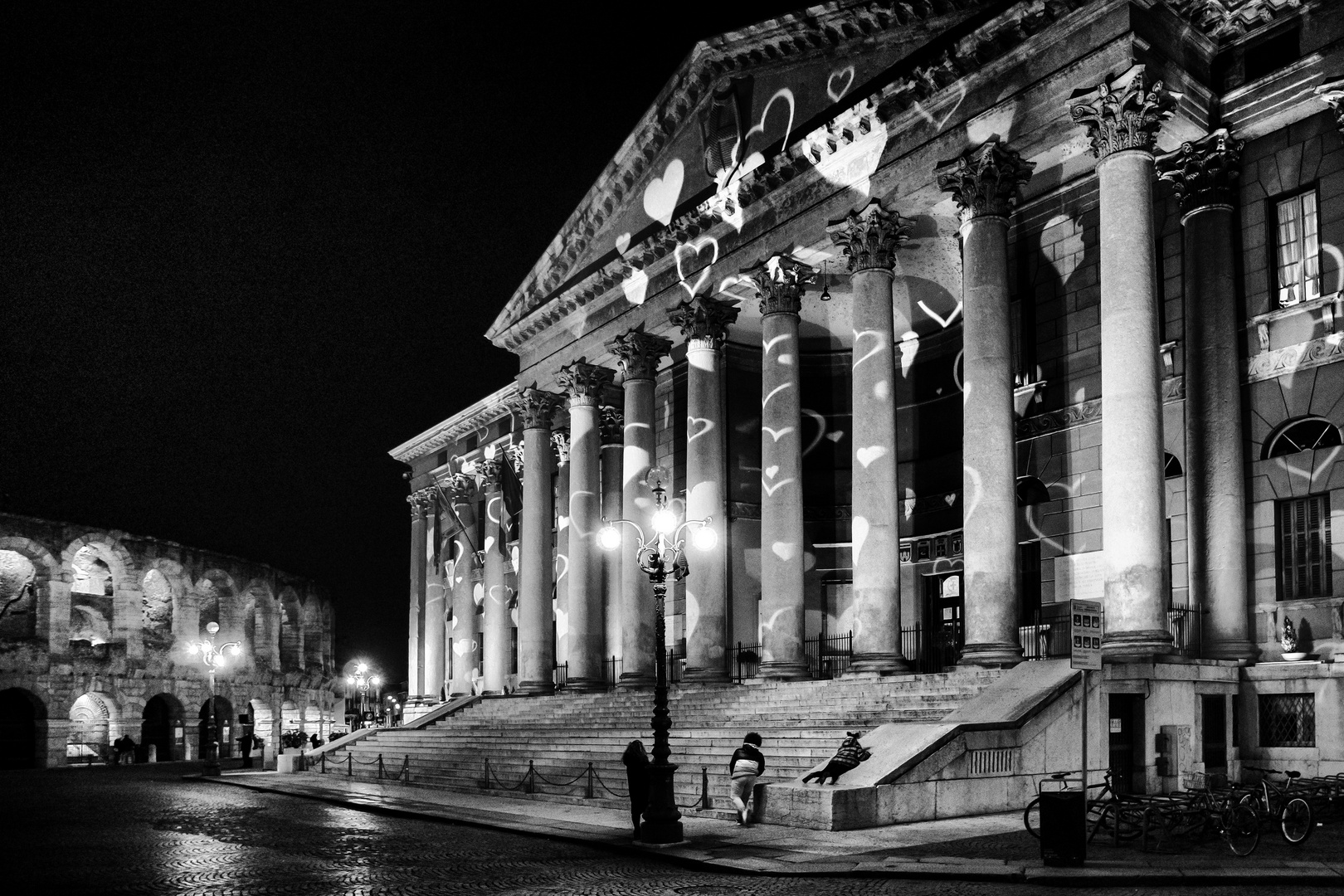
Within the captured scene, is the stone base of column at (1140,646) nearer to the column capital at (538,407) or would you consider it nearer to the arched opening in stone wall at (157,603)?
the column capital at (538,407)

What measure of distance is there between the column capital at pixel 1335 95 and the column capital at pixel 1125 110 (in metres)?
2.42

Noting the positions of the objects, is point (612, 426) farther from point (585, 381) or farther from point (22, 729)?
point (22, 729)

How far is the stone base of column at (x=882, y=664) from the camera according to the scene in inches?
1037

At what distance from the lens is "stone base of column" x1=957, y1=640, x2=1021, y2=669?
23.8 metres

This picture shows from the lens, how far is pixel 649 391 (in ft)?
Result: 121

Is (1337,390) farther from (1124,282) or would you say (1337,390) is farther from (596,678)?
(596,678)

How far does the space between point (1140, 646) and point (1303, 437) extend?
5.40m

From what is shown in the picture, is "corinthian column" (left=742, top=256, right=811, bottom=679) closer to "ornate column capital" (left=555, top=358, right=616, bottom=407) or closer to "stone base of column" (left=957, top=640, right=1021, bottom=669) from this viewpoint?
"stone base of column" (left=957, top=640, right=1021, bottom=669)

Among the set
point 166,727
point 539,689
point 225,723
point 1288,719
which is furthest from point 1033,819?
point 225,723

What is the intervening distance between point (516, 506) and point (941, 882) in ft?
110

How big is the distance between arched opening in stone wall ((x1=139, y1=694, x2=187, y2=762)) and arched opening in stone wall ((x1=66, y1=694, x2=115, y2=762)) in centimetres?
196

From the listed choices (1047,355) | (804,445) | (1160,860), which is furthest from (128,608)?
(1160,860)

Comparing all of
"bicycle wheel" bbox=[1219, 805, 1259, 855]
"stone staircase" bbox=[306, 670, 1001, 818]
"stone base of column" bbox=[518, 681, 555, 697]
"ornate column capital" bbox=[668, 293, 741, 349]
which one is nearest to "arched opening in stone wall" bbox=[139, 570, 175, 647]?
"stone staircase" bbox=[306, 670, 1001, 818]

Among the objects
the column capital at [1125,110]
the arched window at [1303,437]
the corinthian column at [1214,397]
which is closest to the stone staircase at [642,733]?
the corinthian column at [1214,397]
